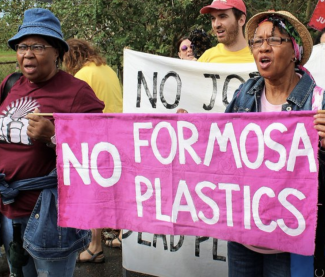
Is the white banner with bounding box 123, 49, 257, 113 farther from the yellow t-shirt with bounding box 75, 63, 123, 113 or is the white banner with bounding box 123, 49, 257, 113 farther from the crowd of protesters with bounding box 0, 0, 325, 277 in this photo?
the crowd of protesters with bounding box 0, 0, 325, 277

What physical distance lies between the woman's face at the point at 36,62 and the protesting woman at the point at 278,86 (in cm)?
103

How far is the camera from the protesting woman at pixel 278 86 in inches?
80.4

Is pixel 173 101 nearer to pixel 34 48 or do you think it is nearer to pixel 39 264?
pixel 34 48

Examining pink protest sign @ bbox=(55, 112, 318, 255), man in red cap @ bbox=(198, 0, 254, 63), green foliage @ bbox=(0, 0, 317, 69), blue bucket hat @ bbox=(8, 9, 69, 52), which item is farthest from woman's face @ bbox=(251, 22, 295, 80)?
green foliage @ bbox=(0, 0, 317, 69)

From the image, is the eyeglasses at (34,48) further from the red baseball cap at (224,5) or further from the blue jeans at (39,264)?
the red baseball cap at (224,5)

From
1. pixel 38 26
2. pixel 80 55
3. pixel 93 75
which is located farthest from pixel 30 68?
pixel 80 55

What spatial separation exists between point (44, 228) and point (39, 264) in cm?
21

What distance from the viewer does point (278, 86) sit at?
212 cm

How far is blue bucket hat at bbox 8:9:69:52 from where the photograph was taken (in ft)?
7.81

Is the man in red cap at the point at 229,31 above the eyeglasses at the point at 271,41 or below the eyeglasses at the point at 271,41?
above

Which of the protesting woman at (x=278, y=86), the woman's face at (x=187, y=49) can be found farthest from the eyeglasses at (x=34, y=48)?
the woman's face at (x=187, y=49)

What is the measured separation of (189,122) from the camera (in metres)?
2.23

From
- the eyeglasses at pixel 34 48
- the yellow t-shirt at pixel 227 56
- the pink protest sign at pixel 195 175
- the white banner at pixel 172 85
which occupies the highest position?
the yellow t-shirt at pixel 227 56

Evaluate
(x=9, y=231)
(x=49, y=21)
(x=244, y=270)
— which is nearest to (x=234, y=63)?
(x=49, y=21)
